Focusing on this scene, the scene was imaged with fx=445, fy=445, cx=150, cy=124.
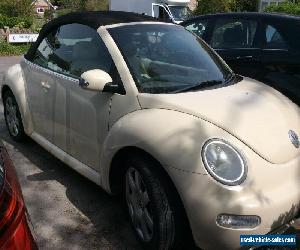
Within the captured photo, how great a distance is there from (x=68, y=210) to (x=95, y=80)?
1215 millimetres

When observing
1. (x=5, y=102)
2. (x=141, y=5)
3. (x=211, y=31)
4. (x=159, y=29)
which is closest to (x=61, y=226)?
(x=159, y=29)

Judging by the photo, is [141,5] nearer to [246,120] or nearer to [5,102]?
[5,102]

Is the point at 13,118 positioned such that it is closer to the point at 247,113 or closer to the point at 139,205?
the point at 139,205

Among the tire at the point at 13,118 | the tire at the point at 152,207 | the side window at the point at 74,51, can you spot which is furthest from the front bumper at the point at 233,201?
the tire at the point at 13,118

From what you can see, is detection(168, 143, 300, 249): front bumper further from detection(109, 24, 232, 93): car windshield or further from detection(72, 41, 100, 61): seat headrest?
detection(72, 41, 100, 61): seat headrest

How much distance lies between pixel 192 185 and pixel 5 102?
3.60 metres

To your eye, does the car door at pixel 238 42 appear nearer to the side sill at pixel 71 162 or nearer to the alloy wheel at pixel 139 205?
the side sill at pixel 71 162

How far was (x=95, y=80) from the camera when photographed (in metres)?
3.53

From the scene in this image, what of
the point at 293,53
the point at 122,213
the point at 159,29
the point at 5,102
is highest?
the point at 159,29

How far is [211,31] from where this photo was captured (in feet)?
22.2

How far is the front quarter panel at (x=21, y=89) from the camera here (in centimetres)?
500

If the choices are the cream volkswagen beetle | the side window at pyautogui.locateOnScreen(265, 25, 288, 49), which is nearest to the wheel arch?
the cream volkswagen beetle

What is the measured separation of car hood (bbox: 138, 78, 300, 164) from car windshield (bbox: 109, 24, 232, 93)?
22cm

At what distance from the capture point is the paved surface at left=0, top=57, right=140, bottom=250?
3.46 meters
